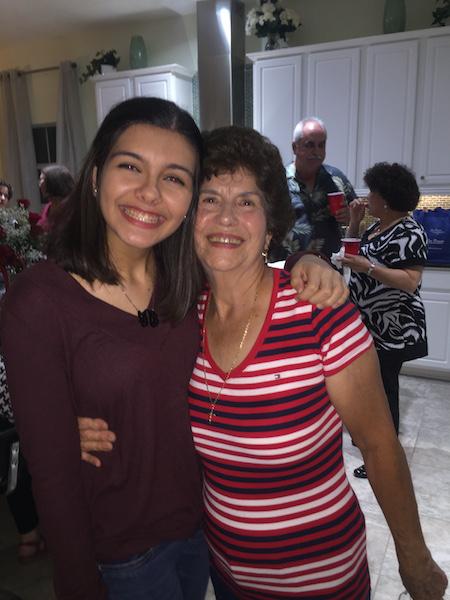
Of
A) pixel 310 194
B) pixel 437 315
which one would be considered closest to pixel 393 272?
pixel 310 194

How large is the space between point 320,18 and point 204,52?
3.70ft

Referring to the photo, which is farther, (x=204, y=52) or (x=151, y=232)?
(x=204, y=52)

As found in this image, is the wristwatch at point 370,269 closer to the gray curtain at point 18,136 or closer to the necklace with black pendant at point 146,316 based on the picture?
the necklace with black pendant at point 146,316

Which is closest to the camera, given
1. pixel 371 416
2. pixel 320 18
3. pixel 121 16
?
pixel 371 416

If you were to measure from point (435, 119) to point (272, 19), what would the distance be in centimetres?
153

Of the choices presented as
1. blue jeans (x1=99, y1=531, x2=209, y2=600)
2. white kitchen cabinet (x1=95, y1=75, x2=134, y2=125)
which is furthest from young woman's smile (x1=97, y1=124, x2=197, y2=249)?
white kitchen cabinet (x1=95, y1=75, x2=134, y2=125)

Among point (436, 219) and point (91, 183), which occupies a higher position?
point (91, 183)

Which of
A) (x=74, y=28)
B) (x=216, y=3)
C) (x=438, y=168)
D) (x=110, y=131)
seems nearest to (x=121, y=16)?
(x=74, y=28)

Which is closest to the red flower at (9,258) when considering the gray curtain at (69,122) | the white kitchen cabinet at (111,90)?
the white kitchen cabinet at (111,90)

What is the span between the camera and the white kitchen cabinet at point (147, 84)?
14.1 ft

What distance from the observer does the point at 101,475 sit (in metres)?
0.95

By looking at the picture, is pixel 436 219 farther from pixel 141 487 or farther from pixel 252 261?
pixel 141 487

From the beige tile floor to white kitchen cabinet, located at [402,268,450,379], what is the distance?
1.09 feet

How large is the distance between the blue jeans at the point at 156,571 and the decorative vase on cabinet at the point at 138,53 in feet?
14.7
